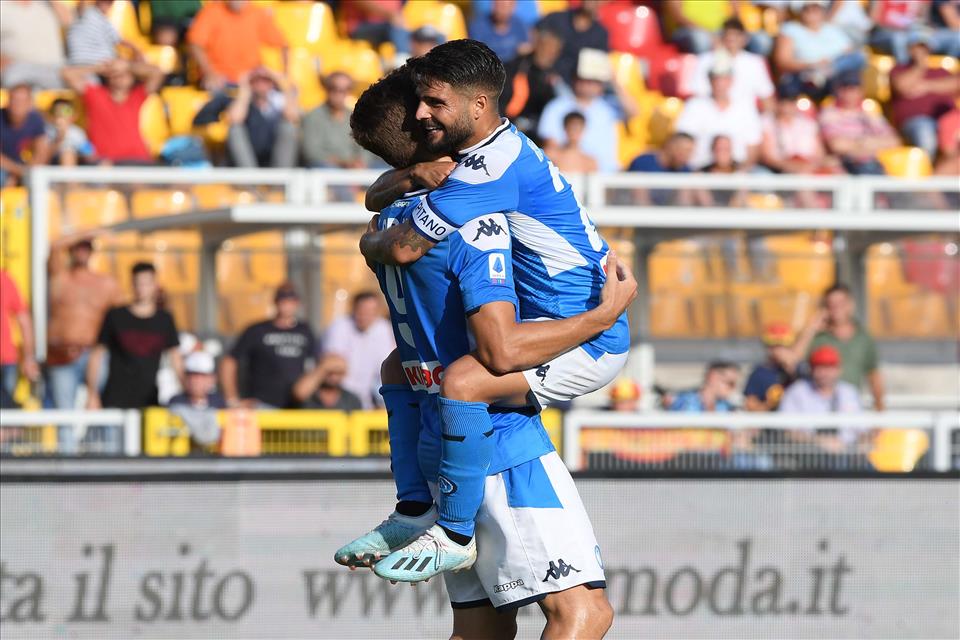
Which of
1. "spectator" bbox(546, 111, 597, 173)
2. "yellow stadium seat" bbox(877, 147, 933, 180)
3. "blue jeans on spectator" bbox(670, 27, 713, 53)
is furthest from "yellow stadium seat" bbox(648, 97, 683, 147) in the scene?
"yellow stadium seat" bbox(877, 147, 933, 180)

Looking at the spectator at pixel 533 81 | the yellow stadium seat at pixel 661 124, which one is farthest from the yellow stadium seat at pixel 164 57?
the yellow stadium seat at pixel 661 124

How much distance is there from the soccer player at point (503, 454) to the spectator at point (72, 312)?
225 inches

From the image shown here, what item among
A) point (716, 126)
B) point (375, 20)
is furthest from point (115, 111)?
point (716, 126)

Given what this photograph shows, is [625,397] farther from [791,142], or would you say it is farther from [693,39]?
[693,39]

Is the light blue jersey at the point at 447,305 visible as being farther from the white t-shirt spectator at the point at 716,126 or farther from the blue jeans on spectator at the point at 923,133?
the blue jeans on spectator at the point at 923,133

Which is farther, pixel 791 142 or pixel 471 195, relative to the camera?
pixel 791 142

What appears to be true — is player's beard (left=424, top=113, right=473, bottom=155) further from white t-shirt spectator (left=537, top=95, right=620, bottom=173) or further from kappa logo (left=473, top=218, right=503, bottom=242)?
white t-shirt spectator (left=537, top=95, right=620, bottom=173)

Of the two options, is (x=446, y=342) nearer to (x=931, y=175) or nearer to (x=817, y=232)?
(x=817, y=232)

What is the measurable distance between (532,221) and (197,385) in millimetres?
5282

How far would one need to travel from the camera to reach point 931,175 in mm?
12625

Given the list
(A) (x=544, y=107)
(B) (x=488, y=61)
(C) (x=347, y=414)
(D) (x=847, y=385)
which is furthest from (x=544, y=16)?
(B) (x=488, y=61)

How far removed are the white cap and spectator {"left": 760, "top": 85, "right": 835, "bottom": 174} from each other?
4.88m

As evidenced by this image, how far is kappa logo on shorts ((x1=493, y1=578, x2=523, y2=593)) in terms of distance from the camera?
14.2 ft

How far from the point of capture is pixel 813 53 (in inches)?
538
